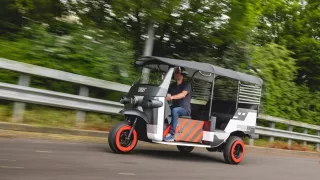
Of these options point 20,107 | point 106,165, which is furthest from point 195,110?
point 20,107

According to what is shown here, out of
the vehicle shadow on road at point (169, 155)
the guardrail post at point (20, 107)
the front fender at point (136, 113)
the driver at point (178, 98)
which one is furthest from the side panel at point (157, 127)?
the guardrail post at point (20, 107)

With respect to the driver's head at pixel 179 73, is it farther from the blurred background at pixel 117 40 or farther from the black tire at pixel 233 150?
the blurred background at pixel 117 40

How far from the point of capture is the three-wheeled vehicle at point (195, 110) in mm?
8039

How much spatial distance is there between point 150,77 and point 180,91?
0.67 m

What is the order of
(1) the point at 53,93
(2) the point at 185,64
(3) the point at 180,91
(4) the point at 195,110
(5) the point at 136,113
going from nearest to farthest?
(5) the point at 136,113 < (2) the point at 185,64 < (3) the point at 180,91 < (1) the point at 53,93 < (4) the point at 195,110

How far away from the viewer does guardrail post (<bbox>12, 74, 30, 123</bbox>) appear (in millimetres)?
8695

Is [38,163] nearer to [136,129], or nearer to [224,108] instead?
[136,129]

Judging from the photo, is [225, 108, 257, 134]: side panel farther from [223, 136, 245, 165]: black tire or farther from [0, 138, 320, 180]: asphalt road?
[0, 138, 320, 180]: asphalt road

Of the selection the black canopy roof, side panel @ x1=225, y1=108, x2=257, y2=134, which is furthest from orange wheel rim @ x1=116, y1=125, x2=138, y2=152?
side panel @ x1=225, y1=108, x2=257, y2=134

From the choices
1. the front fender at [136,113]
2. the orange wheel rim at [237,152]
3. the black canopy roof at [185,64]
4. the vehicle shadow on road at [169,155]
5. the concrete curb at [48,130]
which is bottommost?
the vehicle shadow on road at [169,155]

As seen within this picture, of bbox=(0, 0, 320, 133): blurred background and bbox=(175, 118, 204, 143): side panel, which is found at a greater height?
bbox=(0, 0, 320, 133): blurred background

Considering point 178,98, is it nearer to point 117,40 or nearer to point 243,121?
point 243,121

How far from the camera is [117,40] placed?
1132 cm

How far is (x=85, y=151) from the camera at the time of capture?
783 centimetres
